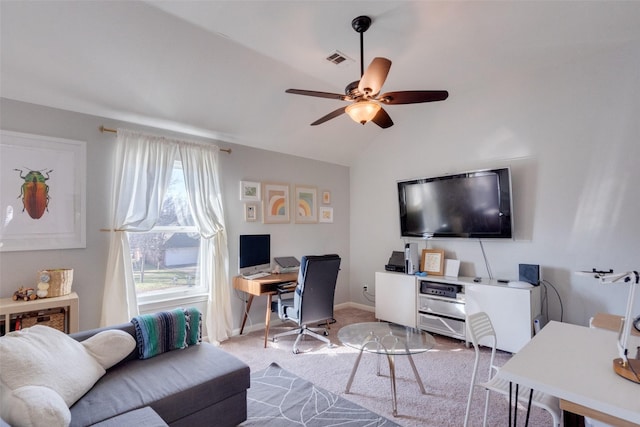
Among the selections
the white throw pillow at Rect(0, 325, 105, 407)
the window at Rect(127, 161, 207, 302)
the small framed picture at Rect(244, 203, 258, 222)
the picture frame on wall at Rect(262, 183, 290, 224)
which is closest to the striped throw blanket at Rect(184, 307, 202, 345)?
the white throw pillow at Rect(0, 325, 105, 407)

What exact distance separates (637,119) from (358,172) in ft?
10.4

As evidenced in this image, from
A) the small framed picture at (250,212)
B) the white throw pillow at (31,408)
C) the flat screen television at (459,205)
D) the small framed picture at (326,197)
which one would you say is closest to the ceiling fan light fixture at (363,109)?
the flat screen television at (459,205)

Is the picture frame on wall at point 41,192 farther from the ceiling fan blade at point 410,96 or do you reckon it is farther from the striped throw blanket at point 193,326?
the ceiling fan blade at point 410,96

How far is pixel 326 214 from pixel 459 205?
6.27 feet

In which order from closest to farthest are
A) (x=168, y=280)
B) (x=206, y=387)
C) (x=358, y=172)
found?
(x=206, y=387) → (x=168, y=280) → (x=358, y=172)

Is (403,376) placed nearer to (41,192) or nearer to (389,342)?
(389,342)

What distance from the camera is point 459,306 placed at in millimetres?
3512

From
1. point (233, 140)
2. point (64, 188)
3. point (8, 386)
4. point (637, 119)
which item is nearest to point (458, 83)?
point (637, 119)

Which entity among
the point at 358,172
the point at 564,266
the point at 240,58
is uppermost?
the point at 240,58

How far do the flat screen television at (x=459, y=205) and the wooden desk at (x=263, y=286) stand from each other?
1.79 meters

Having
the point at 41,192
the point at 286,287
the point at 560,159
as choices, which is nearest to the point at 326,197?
the point at 286,287

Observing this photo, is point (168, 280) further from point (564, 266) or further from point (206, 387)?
point (564, 266)

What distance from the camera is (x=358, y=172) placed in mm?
5070

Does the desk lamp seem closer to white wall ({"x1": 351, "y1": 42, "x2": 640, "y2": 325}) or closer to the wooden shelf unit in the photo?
white wall ({"x1": 351, "y1": 42, "x2": 640, "y2": 325})
